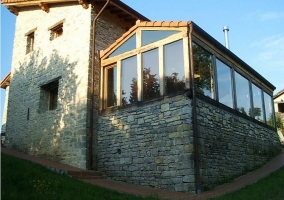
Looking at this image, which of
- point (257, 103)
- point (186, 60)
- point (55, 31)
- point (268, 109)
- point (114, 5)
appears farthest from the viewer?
point (268, 109)

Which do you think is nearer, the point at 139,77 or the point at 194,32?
the point at 194,32

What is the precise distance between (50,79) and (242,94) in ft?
23.4

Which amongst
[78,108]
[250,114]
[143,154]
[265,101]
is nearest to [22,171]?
[143,154]

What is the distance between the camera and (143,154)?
8.33 m

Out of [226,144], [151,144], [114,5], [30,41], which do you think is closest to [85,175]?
[151,144]

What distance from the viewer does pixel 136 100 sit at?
29.6 ft

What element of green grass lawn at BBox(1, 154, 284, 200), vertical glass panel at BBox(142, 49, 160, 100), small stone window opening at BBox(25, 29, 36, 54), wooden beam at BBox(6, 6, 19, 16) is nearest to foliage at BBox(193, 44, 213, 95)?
vertical glass panel at BBox(142, 49, 160, 100)

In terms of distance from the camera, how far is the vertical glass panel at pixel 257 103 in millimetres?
11555

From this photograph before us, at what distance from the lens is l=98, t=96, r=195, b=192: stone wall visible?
743 centimetres

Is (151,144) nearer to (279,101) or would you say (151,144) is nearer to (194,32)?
(194,32)

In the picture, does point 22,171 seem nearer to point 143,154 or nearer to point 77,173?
point 77,173

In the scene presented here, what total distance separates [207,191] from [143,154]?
2.01 meters

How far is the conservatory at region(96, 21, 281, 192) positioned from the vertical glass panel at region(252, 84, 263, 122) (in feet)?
2.90

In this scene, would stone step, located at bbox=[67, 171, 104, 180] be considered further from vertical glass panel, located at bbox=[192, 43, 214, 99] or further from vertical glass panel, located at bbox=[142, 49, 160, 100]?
vertical glass panel, located at bbox=[192, 43, 214, 99]
